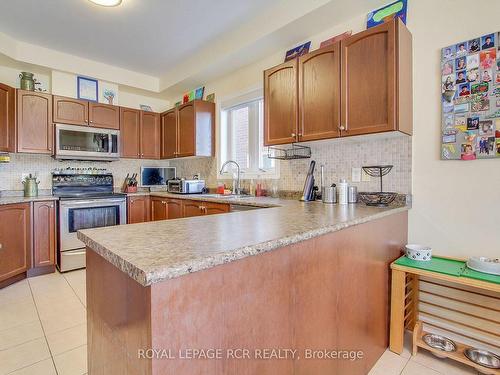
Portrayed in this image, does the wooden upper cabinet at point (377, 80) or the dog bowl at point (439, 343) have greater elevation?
the wooden upper cabinet at point (377, 80)

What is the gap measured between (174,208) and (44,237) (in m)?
1.44

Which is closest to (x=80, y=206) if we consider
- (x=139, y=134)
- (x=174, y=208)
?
(x=174, y=208)

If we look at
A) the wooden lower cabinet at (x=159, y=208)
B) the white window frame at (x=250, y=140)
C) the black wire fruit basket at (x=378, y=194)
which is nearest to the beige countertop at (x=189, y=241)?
the black wire fruit basket at (x=378, y=194)

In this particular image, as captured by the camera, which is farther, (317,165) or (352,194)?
(317,165)

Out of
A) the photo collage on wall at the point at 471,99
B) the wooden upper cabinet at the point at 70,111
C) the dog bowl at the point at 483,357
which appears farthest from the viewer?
the wooden upper cabinet at the point at 70,111

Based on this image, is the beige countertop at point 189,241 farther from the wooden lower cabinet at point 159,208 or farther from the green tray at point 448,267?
the wooden lower cabinet at point 159,208

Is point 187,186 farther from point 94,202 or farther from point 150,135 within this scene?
point 150,135

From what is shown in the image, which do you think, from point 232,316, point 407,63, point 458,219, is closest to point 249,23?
point 407,63

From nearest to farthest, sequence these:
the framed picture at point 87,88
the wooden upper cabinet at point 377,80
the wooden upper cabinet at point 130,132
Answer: the wooden upper cabinet at point 377,80 → the framed picture at point 87,88 → the wooden upper cabinet at point 130,132

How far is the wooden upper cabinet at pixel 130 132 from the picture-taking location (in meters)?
3.98

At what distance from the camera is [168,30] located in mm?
2895

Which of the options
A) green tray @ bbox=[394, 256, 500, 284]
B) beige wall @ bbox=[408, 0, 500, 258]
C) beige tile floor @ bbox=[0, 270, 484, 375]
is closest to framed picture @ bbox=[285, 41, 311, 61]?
beige wall @ bbox=[408, 0, 500, 258]

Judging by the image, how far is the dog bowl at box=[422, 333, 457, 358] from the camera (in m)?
1.66

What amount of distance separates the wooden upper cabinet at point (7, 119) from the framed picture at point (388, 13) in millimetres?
3661
